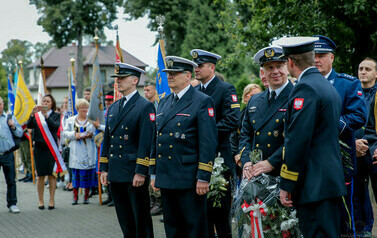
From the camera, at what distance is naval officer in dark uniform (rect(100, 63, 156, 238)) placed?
18.5 feet

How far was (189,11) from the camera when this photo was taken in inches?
1326

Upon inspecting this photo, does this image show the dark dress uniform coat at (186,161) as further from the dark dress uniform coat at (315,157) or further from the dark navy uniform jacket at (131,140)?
the dark dress uniform coat at (315,157)

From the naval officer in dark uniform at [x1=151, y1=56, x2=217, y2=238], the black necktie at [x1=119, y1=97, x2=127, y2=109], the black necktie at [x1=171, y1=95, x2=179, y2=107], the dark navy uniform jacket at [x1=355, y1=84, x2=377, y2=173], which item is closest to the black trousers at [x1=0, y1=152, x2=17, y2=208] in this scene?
the black necktie at [x1=119, y1=97, x2=127, y2=109]

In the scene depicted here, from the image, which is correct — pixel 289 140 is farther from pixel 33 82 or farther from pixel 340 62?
pixel 33 82

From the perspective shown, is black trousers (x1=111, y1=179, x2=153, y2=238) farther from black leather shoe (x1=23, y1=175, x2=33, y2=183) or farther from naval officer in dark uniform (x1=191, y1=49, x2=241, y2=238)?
black leather shoe (x1=23, y1=175, x2=33, y2=183)

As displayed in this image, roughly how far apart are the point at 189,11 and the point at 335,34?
25.8 meters

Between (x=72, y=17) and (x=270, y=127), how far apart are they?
3363 centimetres

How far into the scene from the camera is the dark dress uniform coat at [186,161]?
475 cm

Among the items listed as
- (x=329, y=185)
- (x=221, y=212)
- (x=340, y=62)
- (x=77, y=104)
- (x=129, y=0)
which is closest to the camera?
(x=329, y=185)

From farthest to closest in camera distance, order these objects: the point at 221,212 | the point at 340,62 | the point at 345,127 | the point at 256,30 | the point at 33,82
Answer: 1. the point at 33,82
2. the point at 256,30
3. the point at 340,62
4. the point at 221,212
5. the point at 345,127

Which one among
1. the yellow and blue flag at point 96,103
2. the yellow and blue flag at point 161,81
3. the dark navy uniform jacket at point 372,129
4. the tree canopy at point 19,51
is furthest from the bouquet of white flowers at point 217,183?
the tree canopy at point 19,51

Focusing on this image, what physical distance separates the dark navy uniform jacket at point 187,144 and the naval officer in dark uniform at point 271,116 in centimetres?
40

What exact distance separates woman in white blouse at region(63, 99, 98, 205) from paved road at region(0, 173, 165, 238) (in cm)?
60

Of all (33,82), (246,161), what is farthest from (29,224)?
(33,82)
